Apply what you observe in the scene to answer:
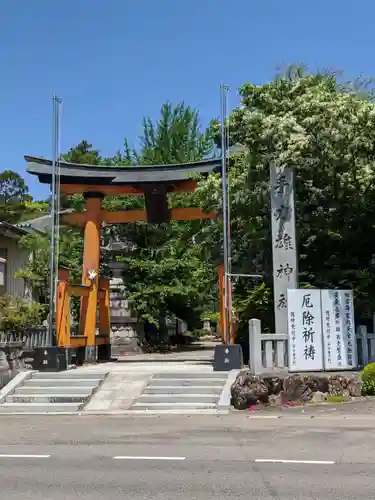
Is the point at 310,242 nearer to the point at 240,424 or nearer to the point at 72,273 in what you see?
the point at 240,424

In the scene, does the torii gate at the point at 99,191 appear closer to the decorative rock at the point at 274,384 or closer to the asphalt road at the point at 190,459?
the decorative rock at the point at 274,384

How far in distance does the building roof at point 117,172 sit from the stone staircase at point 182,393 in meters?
→ 7.30

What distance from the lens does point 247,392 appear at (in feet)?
44.0

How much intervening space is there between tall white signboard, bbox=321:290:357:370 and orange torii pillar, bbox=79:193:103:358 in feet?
27.4

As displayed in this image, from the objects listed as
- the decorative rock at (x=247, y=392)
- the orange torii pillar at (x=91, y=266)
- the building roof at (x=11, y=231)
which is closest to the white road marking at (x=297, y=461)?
the decorative rock at (x=247, y=392)

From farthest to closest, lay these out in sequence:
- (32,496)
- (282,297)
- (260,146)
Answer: (260,146)
(282,297)
(32,496)

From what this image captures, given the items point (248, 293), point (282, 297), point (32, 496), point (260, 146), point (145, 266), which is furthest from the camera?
point (145, 266)

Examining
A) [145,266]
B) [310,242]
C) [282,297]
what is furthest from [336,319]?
[145,266]

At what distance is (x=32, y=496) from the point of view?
233 inches

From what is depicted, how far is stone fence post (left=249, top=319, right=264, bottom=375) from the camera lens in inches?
568

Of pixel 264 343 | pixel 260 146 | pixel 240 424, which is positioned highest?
pixel 260 146

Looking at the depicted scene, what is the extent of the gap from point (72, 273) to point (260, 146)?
15.3 meters

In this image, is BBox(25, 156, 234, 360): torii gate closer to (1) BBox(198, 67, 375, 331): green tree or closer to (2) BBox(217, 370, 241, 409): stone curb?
(1) BBox(198, 67, 375, 331): green tree

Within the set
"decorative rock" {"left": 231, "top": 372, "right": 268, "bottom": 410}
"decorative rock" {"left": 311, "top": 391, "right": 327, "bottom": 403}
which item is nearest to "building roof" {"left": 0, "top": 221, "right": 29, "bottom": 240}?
"decorative rock" {"left": 231, "top": 372, "right": 268, "bottom": 410}
